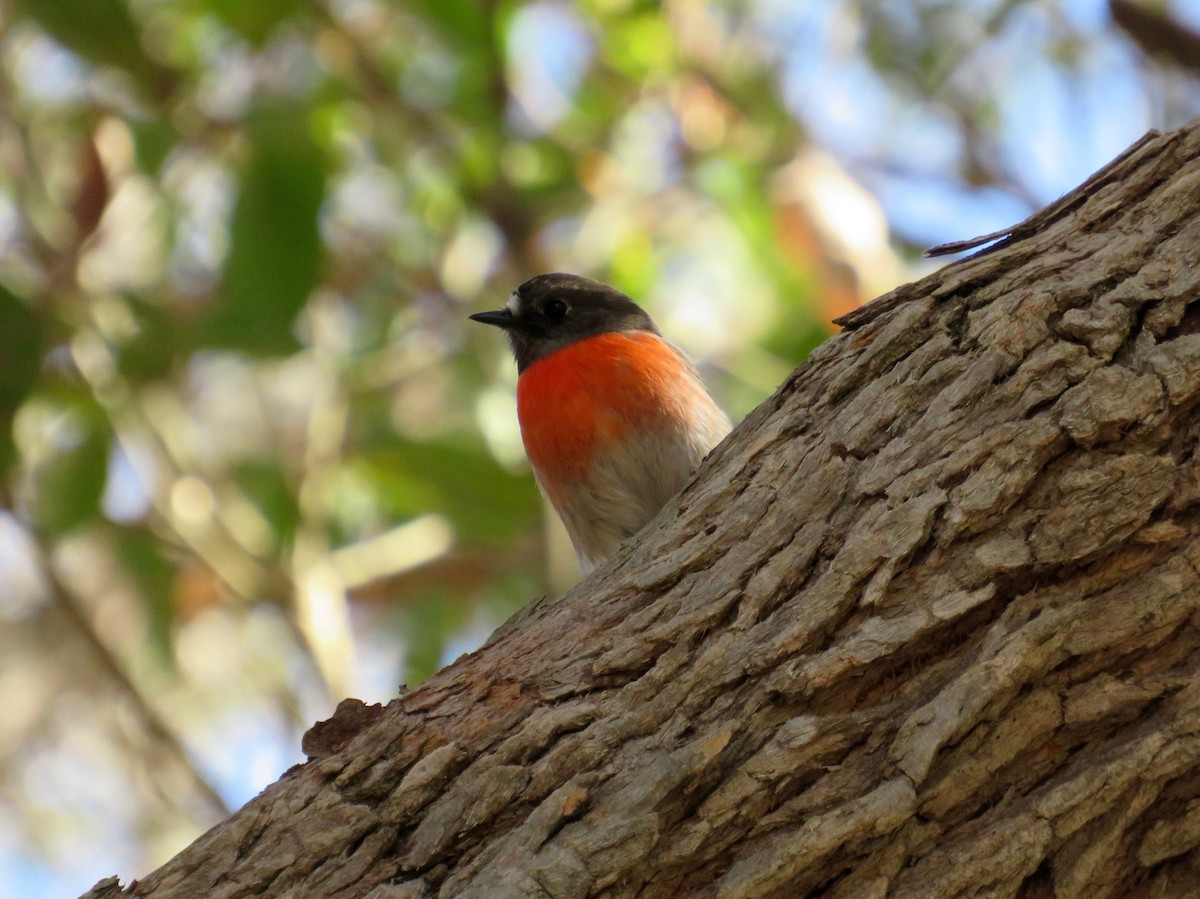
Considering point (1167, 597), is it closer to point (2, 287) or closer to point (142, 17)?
point (2, 287)

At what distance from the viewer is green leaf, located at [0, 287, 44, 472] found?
18.1ft

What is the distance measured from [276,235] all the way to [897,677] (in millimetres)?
4172

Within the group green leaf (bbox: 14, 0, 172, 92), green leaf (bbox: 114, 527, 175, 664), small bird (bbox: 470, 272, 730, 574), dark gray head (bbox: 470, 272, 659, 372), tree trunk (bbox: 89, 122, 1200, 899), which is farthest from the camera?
green leaf (bbox: 114, 527, 175, 664)

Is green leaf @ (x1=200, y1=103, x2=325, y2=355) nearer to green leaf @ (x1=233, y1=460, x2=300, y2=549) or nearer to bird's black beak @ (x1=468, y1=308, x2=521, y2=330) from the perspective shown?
bird's black beak @ (x1=468, y1=308, x2=521, y2=330)

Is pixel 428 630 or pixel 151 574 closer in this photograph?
pixel 151 574

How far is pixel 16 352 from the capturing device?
18.2 feet

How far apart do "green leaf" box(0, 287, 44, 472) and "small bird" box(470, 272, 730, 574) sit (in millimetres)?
1987

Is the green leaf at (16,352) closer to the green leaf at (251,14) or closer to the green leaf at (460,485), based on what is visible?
the green leaf at (251,14)

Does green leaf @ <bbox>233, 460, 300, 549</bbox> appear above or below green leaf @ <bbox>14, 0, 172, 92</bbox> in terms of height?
below

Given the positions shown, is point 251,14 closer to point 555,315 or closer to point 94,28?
point 94,28

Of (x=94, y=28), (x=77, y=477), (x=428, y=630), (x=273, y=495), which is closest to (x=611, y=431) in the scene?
(x=273, y=495)

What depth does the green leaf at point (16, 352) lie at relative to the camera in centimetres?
553

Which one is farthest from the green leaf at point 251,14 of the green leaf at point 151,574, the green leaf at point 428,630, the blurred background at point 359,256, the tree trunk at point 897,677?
the tree trunk at point 897,677

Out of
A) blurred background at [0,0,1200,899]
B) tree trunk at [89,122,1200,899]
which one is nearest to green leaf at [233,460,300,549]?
blurred background at [0,0,1200,899]
